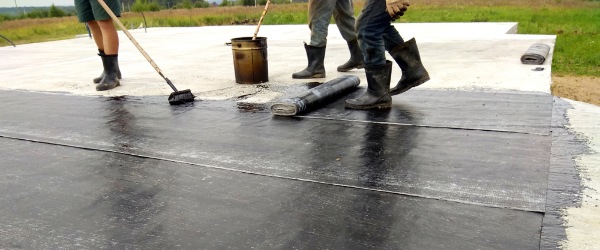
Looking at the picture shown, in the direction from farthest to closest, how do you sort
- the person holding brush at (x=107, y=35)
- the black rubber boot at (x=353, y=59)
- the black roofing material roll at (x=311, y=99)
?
the black rubber boot at (x=353, y=59) → the person holding brush at (x=107, y=35) → the black roofing material roll at (x=311, y=99)

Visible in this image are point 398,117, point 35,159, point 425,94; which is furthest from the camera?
point 425,94

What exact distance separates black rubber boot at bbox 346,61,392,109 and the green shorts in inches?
104

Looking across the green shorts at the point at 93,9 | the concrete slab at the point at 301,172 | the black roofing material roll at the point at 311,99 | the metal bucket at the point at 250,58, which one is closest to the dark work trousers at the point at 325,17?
the metal bucket at the point at 250,58

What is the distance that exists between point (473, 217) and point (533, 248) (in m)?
0.24

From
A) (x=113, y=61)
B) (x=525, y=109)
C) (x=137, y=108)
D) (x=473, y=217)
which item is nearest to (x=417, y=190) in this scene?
(x=473, y=217)

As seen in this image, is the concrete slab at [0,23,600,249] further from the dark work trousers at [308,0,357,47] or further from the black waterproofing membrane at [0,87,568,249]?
the dark work trousers at [308,0,357,47]

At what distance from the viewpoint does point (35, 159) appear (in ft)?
8.59

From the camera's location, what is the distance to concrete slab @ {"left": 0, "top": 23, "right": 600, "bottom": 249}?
1.68m

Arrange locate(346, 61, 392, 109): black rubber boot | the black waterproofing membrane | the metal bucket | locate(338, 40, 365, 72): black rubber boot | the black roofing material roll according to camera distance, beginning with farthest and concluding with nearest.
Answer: locate(338, 40, 365, 72): black rubber boot, the metal bucket, locate(346, 61, 392, 109): black rubber boot, the black roofing material roll, the black waterproofing membrane

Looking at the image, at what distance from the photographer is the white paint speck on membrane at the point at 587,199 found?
1.56m

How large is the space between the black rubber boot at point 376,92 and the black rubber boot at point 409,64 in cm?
11

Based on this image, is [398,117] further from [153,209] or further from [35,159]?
[35,159]

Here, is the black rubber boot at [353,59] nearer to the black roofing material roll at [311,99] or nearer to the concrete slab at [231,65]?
the concrete slab at [231,65]

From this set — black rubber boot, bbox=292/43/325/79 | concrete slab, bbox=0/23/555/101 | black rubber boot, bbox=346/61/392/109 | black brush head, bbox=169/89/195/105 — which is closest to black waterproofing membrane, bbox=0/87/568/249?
black rubber boot, bbox=346/61/392/109
